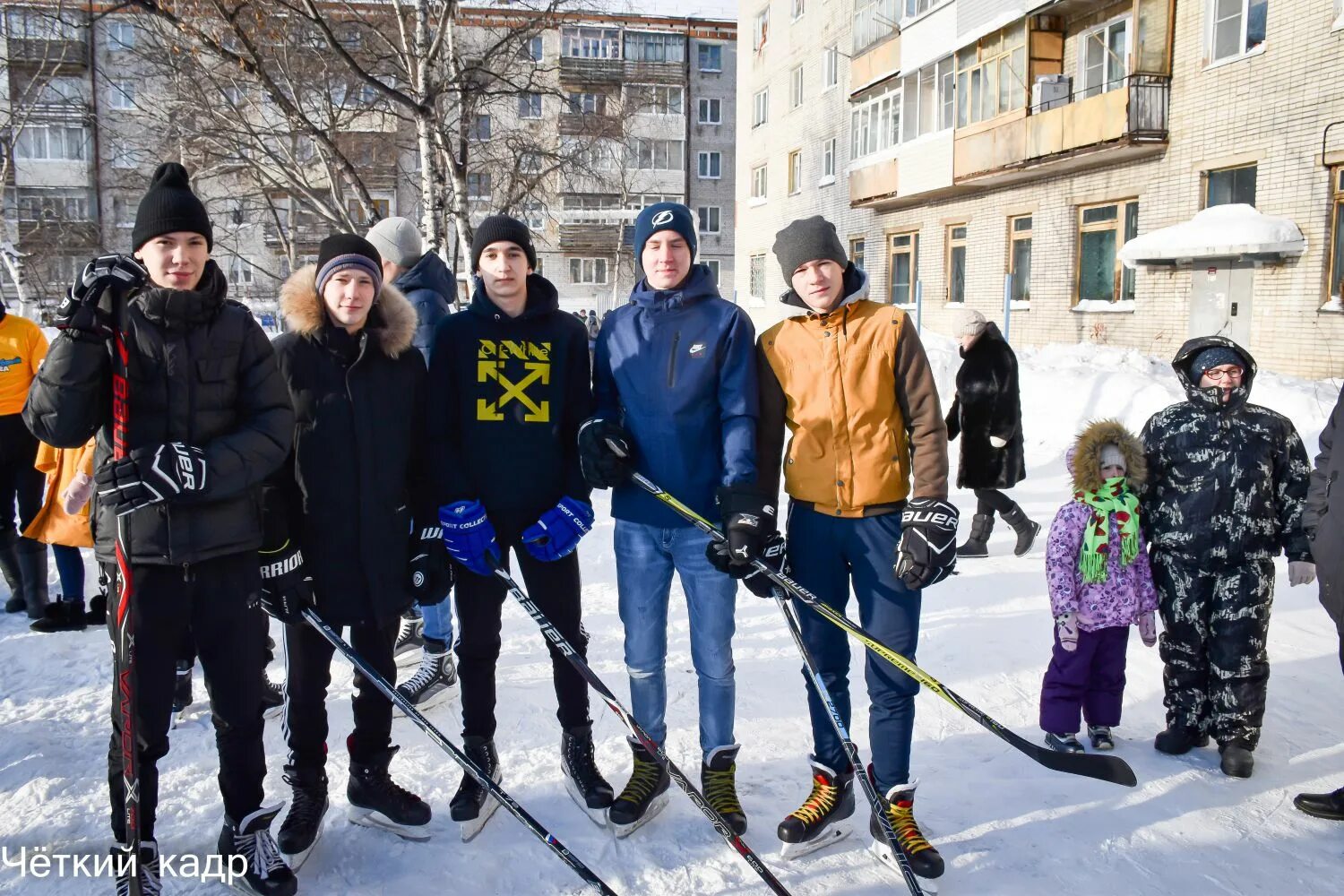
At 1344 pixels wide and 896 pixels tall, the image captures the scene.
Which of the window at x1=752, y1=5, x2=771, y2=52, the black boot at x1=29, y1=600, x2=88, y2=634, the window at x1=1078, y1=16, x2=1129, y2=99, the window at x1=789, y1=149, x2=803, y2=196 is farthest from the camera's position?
the window at x1=752, y1=5, x2=771, y2=52

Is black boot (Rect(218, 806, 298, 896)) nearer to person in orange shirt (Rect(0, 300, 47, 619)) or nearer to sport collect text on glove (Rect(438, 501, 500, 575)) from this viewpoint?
sport collect text on glove (Rect(438, 501, 500, 575))

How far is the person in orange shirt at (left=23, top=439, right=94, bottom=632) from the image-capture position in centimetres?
482

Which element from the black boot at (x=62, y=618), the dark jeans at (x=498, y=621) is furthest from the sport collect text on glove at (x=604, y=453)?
the black boot at (x=62, y=618)

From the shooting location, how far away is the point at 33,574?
5.18 metres

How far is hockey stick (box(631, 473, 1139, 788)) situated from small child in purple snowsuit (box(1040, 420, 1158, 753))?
2.68ft

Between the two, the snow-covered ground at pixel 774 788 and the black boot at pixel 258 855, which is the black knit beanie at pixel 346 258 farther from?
the snow-covered ground at pixel 774 788

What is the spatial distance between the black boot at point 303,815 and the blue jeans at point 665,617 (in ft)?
3.81

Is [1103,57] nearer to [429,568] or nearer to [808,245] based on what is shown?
[808,245]

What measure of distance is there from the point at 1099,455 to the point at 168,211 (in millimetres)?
3684

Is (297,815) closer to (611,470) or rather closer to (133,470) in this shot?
(133,470)

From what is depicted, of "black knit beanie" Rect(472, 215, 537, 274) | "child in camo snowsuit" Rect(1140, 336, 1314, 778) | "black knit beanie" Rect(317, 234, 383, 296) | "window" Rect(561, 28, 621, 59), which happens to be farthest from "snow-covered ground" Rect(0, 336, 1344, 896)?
"window" Rect(561, 28, 621, 59)

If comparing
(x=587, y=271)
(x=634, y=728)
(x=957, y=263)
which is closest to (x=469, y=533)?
(x=634, y=728)

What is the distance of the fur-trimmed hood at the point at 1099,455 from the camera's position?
377 cm

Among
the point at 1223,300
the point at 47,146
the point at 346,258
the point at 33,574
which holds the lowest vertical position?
the point at 33,574
